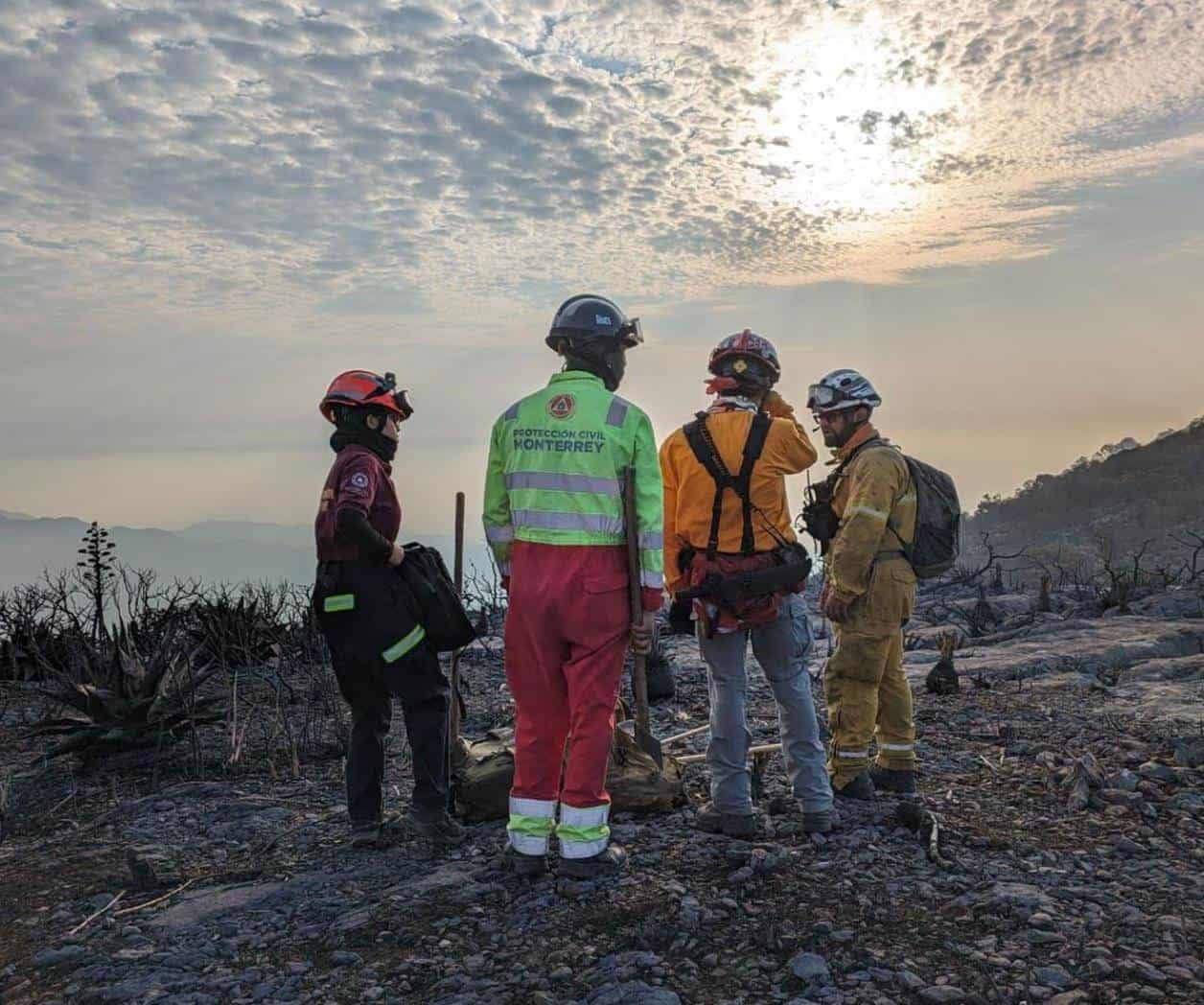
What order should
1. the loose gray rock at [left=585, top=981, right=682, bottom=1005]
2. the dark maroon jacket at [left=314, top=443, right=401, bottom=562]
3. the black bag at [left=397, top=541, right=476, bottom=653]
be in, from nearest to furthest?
the loose gray rock at [left=585, top=981, right=682, bottom=1005] → the dark maroon jacket at [left=314, top=443, right=401, bottom=562] → the black bag at [left=397, top=541, right=476, bottom=653]

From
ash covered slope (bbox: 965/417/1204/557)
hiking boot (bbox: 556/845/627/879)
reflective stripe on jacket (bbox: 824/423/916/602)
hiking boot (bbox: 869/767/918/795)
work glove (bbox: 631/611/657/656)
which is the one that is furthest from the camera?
ash covered slope (bbox: 965/417/1204/557)

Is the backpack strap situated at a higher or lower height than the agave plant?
higher

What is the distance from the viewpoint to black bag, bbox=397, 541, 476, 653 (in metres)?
5.04

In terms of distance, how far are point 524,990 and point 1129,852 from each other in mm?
2935

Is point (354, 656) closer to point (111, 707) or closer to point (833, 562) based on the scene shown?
point (833, 562)

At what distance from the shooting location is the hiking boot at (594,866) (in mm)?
4461

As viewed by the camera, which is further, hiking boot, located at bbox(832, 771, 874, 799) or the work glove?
hiking boot, located at bbox(832, 771, 874, 799)

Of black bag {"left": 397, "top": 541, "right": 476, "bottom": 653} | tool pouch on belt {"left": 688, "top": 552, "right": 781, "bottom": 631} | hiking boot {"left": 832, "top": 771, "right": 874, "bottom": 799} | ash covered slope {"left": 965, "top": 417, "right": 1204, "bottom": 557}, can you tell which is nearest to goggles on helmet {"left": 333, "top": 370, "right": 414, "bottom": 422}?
black bag {"left": 397, "top": 541, "right": 476, "bottom": 653}

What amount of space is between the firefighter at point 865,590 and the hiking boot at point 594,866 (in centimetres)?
158

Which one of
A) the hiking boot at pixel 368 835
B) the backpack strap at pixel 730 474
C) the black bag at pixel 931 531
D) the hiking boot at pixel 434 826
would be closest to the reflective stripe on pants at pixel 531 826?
the hiking boot at pixel 434 826

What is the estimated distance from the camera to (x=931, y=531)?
18.6 feet

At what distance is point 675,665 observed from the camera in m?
10.9

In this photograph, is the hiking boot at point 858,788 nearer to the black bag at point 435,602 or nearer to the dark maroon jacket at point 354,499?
the black bag at point 435,602

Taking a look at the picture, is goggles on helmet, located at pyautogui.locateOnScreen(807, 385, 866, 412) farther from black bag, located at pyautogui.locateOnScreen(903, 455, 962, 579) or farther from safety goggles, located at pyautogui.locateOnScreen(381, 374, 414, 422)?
safety goggles, located at pyautogui.locateOnScreen(381, 374, 414, 422)
